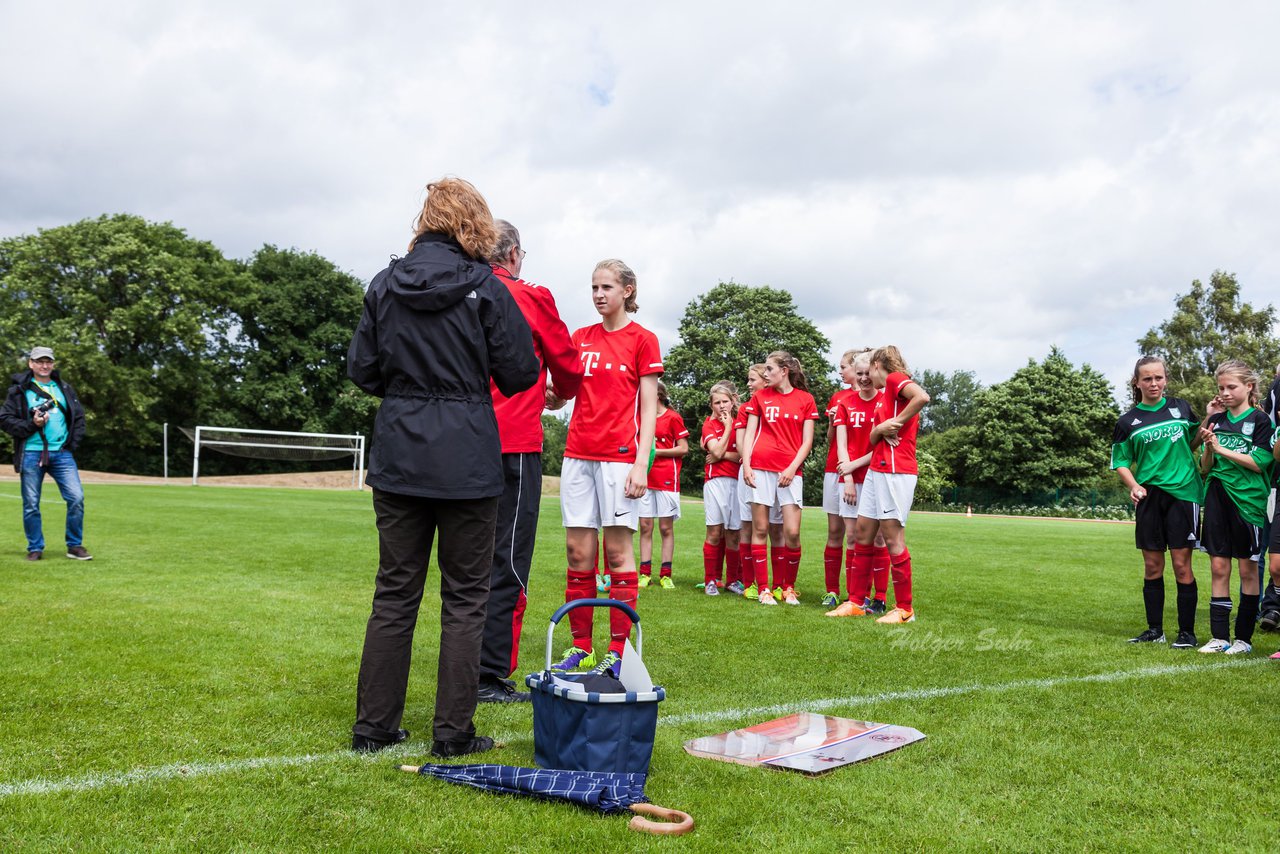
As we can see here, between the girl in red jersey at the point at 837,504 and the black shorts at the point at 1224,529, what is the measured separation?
2726 mm

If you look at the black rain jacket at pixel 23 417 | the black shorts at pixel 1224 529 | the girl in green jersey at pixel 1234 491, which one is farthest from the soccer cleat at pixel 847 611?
the black rain jacket at pixel 23 417

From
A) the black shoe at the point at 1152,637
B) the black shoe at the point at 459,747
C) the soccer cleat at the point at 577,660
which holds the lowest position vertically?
the black shoe at the point at 1152,637

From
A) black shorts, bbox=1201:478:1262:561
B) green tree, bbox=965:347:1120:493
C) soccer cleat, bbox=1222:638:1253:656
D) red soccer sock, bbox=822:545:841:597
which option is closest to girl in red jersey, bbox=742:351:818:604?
red soccer sock, bbox=822:545:841:597

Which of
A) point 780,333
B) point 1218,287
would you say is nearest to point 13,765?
point 780,333

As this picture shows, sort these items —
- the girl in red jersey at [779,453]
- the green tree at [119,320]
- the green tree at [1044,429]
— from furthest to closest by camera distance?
the green tree at [1044,429] → the green tree at [119,320] → the girl in red jersey at [779,453]

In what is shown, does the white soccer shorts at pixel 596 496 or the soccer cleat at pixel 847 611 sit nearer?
the white soccer shorts at pixel 596 496

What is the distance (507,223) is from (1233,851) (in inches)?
157

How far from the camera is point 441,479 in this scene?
141 inches

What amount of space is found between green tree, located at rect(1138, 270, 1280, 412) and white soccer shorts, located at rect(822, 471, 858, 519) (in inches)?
2031

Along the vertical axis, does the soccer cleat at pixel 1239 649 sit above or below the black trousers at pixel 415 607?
below

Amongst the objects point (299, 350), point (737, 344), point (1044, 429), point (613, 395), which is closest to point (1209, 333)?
point (1044, 429)

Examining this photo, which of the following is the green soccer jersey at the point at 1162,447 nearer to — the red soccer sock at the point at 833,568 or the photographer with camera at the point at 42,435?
the red soccer sock at the point at 833,568

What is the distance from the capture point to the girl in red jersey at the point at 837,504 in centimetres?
845

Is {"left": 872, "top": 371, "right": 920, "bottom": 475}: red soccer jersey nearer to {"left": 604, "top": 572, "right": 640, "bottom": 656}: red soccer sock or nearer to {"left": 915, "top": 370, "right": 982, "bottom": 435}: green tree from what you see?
{"left": 604, "top": 572, "right": 640, "bottom": 656}: red soccer sock
